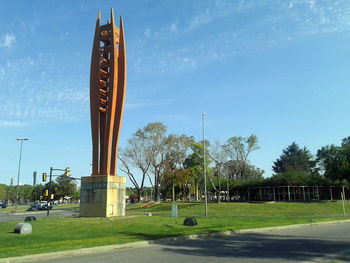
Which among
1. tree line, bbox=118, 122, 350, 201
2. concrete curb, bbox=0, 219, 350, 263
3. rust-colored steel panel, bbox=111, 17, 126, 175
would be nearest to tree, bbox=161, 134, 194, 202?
tree line, bbox=118, 122, 350, 201

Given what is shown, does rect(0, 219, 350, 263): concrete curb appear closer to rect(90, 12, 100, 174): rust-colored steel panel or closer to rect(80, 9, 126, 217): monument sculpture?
rect(80, 9, 126, 217): monument sculpture

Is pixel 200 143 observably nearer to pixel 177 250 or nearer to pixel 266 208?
pixel 266 208

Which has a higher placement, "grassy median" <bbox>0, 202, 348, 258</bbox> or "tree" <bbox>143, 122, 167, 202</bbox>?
"tree" <bbox>143, 122, 167, 202</bbox>

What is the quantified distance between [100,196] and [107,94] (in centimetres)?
1016

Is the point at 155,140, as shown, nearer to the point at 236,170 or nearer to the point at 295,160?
the point at 236,170

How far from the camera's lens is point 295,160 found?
8800 centimetres

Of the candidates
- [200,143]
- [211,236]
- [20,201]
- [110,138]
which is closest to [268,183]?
[200,143]

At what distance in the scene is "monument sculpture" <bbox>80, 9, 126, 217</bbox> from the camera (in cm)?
2617

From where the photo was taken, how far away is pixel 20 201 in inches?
5787

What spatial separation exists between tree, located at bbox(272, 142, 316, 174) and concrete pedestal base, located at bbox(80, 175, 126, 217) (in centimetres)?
6912

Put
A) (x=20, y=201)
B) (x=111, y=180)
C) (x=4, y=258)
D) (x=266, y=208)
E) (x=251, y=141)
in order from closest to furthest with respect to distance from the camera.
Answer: (x=4, y=258) → (x=111, y=180) → (x=266, y=208) → (x=251, y=141) → (x=20, y=201)

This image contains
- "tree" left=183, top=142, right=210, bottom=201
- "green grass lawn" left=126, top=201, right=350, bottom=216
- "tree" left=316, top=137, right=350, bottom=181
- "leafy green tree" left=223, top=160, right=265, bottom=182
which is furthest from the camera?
"leafy green tree" left=223, top=160, right=265, bottom=182

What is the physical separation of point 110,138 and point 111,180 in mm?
4063

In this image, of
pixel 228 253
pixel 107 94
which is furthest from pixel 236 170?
pixel 228 253
